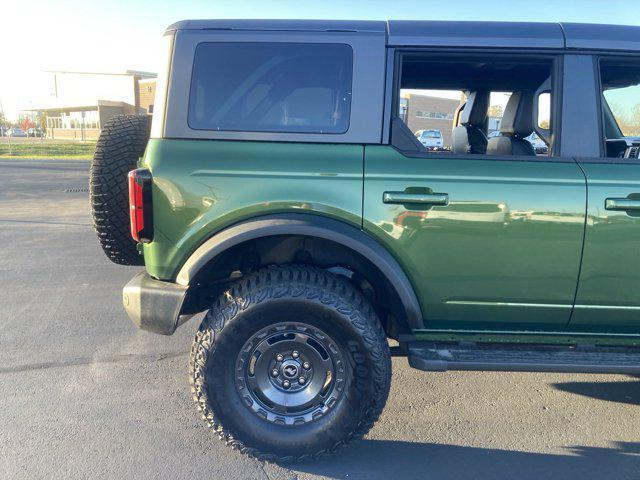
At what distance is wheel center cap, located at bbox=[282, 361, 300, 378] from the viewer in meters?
2.91

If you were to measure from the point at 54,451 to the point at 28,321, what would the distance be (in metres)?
2.21

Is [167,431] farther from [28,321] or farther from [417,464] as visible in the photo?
[28,321]

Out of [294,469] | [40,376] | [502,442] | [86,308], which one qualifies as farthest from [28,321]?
[502,442]

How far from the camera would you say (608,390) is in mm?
3715

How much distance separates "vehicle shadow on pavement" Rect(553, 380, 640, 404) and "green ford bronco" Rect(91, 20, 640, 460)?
84cm

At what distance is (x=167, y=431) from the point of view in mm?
3158

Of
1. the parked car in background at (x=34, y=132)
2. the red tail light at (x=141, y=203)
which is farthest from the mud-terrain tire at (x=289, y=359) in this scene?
the parked car in background at (x=34, y=132)

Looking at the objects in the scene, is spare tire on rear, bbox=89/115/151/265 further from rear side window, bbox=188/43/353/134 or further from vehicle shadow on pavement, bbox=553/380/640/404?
vehicle shadow on pavement, bbox=553/380/640/404

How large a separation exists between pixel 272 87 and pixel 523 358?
2.04 metres

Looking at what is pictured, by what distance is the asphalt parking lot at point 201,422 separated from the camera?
283 cm

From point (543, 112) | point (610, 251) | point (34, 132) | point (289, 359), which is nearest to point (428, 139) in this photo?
point (543, 112)

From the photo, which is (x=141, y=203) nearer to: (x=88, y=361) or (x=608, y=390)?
(x=88, y=361)

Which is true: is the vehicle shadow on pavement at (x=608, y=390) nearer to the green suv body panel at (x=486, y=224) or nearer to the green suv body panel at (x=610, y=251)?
the green suv body panel at (x=610, y=251)

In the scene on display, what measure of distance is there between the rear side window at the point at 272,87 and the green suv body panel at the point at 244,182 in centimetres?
13
